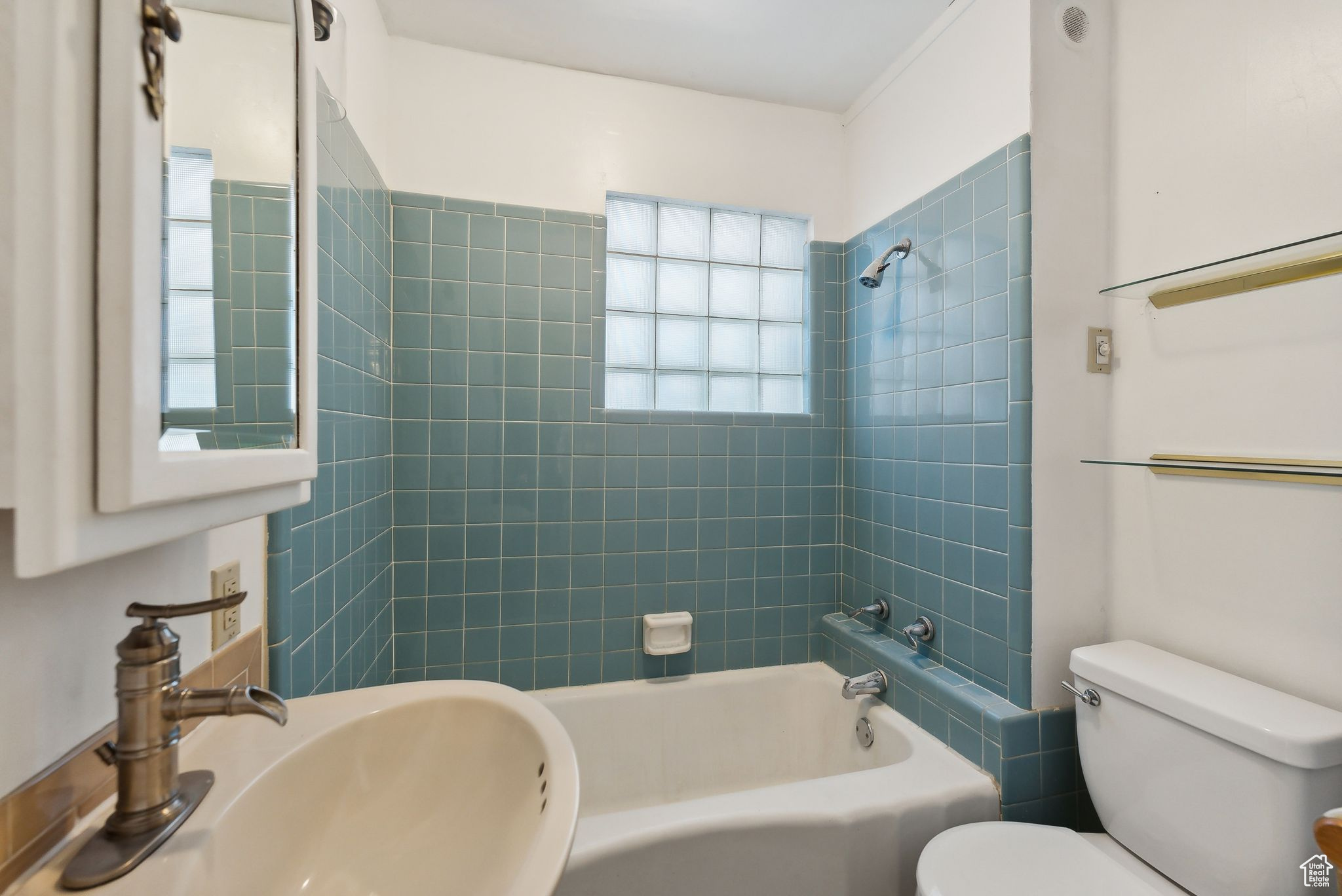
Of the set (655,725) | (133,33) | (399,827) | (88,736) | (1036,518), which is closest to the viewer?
(133,33)

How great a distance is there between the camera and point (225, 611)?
Result: 86cm

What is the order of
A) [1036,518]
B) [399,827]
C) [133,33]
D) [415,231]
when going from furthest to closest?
[415,231] → [1036,518] → [399,827] → [133,33]

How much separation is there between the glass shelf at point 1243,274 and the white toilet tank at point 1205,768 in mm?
817

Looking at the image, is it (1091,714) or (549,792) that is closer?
(549,792)

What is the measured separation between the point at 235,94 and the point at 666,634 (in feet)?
5.81

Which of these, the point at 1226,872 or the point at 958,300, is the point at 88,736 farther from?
the point at 958,300

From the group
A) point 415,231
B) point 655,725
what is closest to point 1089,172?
point 415,231

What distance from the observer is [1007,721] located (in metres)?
1.31

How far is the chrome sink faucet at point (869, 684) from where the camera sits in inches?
68.7

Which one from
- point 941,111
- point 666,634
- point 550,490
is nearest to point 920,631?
point 666,634

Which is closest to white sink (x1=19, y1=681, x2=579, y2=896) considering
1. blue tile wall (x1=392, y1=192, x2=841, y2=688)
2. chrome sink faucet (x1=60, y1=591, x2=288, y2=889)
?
chrome sink faucet (x1=60, y1=591, x2=288, y2=889)

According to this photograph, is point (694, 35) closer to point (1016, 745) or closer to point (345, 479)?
point (345, 479)

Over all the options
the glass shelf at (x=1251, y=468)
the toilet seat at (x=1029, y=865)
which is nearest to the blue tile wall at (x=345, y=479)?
the toilet seat at (x=1029, y=865)

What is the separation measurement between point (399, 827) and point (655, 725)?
1273mm
